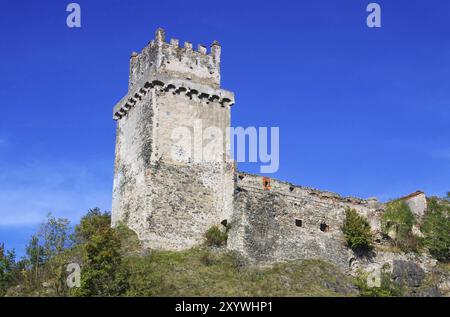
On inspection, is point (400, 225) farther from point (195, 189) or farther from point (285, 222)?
point (195, 189)

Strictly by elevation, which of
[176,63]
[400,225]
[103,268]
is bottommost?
[103,268]

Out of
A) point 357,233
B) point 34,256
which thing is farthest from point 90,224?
point 357,233

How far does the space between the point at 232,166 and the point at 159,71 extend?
7441 mm

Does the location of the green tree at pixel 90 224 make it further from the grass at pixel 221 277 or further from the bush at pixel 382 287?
the bush at pixel 382 287

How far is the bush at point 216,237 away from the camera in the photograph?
42312 millimetres

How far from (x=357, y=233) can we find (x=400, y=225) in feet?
16.2

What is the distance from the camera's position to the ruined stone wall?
4188 centimetres

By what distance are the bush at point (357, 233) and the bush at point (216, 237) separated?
28.3 ft

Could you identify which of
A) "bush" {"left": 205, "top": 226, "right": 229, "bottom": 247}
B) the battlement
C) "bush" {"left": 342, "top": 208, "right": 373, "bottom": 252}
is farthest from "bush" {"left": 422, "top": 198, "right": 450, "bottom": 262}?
the battlement

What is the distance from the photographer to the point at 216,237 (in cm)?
4241

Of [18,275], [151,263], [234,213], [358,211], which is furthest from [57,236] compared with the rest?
[358,211]

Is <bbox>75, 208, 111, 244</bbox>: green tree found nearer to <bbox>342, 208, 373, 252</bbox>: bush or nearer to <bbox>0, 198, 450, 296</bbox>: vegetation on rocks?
<bbox>0, 198, 450, 296</bbox>: vegetation on rocks

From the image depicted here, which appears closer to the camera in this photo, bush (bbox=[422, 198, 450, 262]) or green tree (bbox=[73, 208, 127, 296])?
green tree (bbox=[73, 208, 127, 296])

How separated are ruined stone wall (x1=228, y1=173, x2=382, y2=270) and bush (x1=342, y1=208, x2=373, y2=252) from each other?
1.24ft
